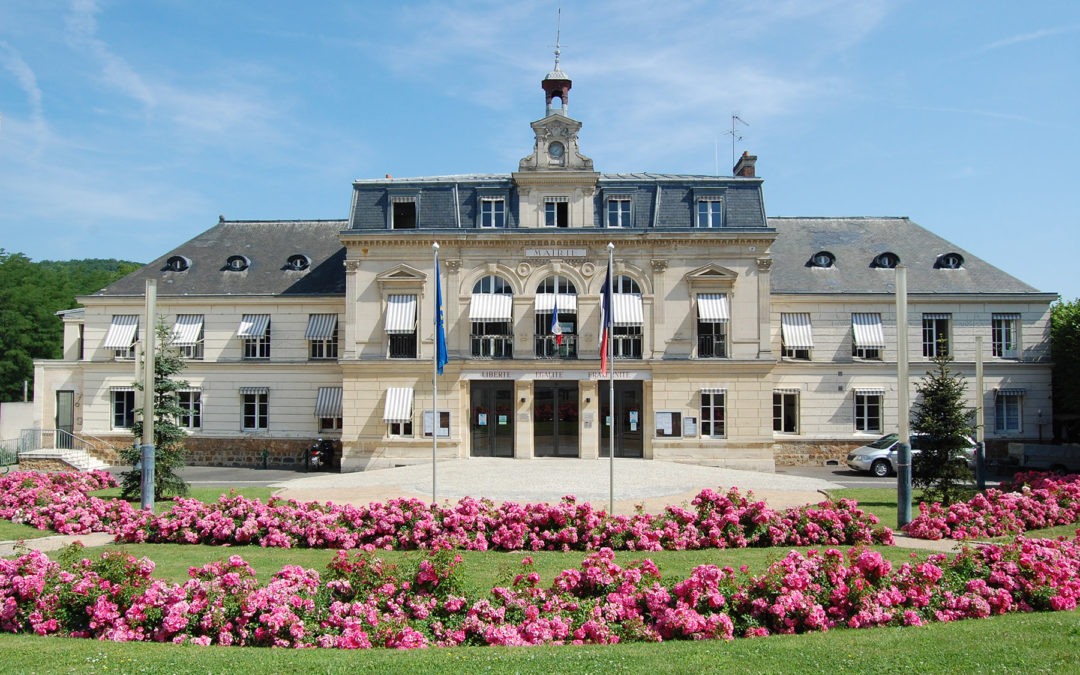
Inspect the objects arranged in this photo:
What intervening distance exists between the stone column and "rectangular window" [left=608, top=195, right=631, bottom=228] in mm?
6128

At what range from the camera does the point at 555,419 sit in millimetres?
33188

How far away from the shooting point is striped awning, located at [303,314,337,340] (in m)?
35.7

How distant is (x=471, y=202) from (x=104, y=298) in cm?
1927

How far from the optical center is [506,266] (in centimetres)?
3312

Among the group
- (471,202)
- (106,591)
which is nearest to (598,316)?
(471,202)

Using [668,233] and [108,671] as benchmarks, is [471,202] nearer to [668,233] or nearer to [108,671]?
[668,233]

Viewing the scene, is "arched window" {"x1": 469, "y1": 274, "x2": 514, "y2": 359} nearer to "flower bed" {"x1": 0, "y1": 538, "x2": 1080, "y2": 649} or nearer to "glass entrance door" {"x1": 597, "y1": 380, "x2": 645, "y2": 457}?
"glass entrance door" {"x1": 597, "y1": 380, "x2": 645, "y2": 457}

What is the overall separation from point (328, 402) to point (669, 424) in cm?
1593

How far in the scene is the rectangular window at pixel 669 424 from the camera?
3244cm

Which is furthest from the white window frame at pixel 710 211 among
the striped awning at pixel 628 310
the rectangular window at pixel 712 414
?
the rectangular window at pixel 712 414

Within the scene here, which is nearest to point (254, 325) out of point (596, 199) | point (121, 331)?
point (121, 331)

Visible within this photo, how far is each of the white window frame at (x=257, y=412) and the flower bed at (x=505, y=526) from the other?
18909 mm

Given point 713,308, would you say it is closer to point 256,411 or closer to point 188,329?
point 256,411

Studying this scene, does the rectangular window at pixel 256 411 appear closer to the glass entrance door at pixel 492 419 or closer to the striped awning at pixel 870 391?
the glass entrance door at pixel 492 419
